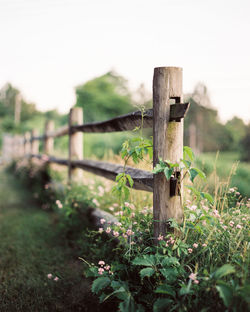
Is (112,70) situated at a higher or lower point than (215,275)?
higher

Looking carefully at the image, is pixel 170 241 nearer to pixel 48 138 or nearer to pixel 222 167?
pixel 222 167

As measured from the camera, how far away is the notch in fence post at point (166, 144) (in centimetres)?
208

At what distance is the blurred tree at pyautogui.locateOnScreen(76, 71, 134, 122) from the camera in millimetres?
25136

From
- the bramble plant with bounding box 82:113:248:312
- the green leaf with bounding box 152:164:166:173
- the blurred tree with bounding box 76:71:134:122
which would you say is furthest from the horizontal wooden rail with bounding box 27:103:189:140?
the blurred tree with bounding box 76:71:134:122

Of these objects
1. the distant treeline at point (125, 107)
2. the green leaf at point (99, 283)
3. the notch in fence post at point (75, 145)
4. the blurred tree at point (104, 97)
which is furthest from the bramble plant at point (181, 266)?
the blurred tree at point (104, 97)

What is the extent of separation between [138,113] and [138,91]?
88.3 ft

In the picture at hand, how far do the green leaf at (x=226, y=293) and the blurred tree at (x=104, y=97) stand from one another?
22.8m

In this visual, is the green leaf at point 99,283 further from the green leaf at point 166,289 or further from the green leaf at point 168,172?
the green leaf at point 168,172

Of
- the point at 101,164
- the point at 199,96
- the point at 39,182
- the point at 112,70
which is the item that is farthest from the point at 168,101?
the point at 199,96

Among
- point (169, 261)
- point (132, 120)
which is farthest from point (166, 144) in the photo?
point (169, 261)

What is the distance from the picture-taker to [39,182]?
6836 mm

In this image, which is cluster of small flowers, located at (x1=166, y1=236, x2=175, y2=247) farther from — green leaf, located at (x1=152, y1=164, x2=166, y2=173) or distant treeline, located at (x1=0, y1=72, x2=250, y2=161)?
distant treeline, located at (x1=0, y1=72, x2=250, y2=161)

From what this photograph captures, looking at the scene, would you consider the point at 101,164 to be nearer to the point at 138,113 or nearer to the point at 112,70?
the point at 138,113

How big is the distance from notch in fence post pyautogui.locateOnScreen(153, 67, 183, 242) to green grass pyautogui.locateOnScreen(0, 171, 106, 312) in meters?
0.97
